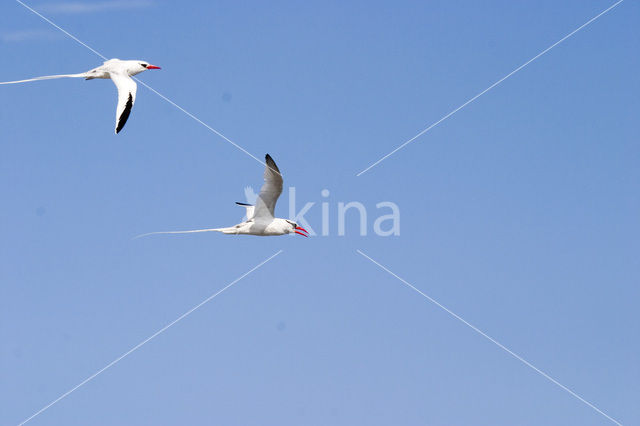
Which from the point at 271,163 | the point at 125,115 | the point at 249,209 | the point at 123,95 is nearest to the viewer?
the point at 125,115

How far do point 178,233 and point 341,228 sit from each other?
6818mm

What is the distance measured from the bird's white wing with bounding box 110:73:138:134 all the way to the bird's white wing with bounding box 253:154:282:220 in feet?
15.7

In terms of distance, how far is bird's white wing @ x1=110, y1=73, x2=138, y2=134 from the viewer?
100.0 feet

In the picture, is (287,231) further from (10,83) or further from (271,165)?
(10,83)

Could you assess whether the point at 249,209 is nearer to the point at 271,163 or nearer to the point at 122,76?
the point at 271,163

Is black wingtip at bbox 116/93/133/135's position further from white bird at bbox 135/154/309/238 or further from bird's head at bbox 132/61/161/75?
white bird at bbox 135/154/309/238

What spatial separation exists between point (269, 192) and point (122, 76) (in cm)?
Result: 608

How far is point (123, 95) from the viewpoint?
104 feet

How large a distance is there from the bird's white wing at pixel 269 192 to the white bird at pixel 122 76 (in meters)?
4.85

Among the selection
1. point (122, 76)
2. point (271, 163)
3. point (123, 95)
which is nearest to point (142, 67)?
point (122, 76)

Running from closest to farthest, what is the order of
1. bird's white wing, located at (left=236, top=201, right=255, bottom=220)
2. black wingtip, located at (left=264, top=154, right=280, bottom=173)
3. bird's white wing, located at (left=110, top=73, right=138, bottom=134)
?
bird's white wing, located at (left=110, top=73, right=138, bottom=134) < black wingtip, located at (left=264, top=154, right=280, bottom=173) < bird's white wing, located at (left=236, top=201, right=255, bottom=220)

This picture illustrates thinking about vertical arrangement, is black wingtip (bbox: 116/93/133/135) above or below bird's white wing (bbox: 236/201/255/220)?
below

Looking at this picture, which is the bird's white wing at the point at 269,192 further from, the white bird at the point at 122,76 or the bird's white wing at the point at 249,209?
the white bird at the point at 122,76

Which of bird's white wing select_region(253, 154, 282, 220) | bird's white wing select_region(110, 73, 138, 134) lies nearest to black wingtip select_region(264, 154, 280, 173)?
bird's white wing select_region(253, 154, 282, 220)
